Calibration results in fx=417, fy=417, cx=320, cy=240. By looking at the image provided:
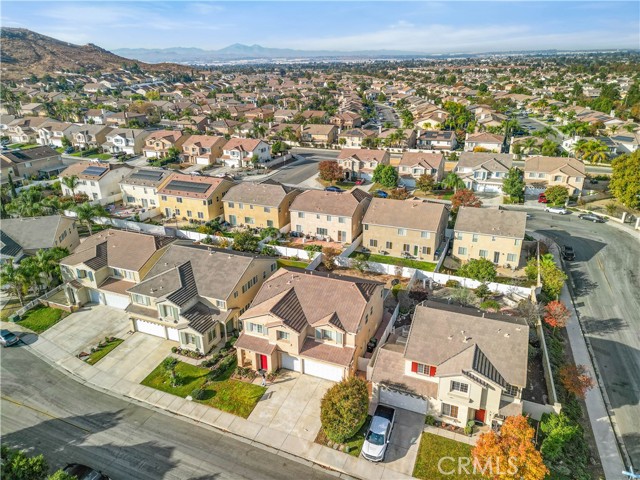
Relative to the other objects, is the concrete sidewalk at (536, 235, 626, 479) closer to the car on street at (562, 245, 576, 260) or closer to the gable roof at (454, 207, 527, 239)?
the gable roof at (454, 207, 527, 239)

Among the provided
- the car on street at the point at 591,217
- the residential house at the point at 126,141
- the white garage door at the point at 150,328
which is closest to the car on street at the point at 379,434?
the white garage door at the point at 150,328

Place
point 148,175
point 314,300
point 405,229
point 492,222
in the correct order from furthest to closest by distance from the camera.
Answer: point 148,175
point 405,229
point 492,222
point 314,300

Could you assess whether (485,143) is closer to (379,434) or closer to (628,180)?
(628,180)

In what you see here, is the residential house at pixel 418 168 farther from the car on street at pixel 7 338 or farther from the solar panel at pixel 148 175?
the car on street at pixel 7 338

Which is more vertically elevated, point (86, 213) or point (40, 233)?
point (86, 213)

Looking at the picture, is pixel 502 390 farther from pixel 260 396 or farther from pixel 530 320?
pixel 260 396

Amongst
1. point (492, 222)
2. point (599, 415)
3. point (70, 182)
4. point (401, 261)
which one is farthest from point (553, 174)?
point (70, 182)

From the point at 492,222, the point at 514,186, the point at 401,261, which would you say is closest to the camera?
the point at 492,222
